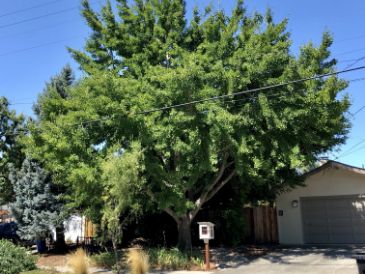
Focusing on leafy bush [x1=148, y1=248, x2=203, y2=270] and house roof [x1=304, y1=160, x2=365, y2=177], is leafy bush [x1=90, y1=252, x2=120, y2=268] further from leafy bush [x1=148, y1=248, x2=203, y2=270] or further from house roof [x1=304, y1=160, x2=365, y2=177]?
house roof [x1=304, y1=160, x2=365, y2=177]

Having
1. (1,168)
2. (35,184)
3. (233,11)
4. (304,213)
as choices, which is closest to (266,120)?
(233,11)

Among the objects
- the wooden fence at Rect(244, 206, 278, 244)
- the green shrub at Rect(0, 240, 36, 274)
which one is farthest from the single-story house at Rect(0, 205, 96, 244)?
the green shrub at Rect(0, 240, 36, 274)

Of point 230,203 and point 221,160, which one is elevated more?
point 221,160

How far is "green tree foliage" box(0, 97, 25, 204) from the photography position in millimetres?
22875

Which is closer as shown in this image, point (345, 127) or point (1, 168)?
point (345, 127)

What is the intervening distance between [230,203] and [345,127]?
7273 millimetres

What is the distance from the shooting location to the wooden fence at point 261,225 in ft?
76.3

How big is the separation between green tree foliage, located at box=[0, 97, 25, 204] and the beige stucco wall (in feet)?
46.1

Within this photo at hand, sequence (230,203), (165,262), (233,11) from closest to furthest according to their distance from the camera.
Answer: (165,262)
(233,11)
(230,203)

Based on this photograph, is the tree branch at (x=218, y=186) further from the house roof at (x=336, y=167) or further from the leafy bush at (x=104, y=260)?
the house roof at (x=336, y=167)

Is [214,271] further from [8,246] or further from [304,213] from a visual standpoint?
[304,213]

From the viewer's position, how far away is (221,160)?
1738cm

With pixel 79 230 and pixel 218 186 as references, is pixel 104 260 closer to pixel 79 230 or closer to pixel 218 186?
pixel 218 186

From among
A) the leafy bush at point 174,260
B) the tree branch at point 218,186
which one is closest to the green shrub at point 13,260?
the leafy bush at point 174,260
